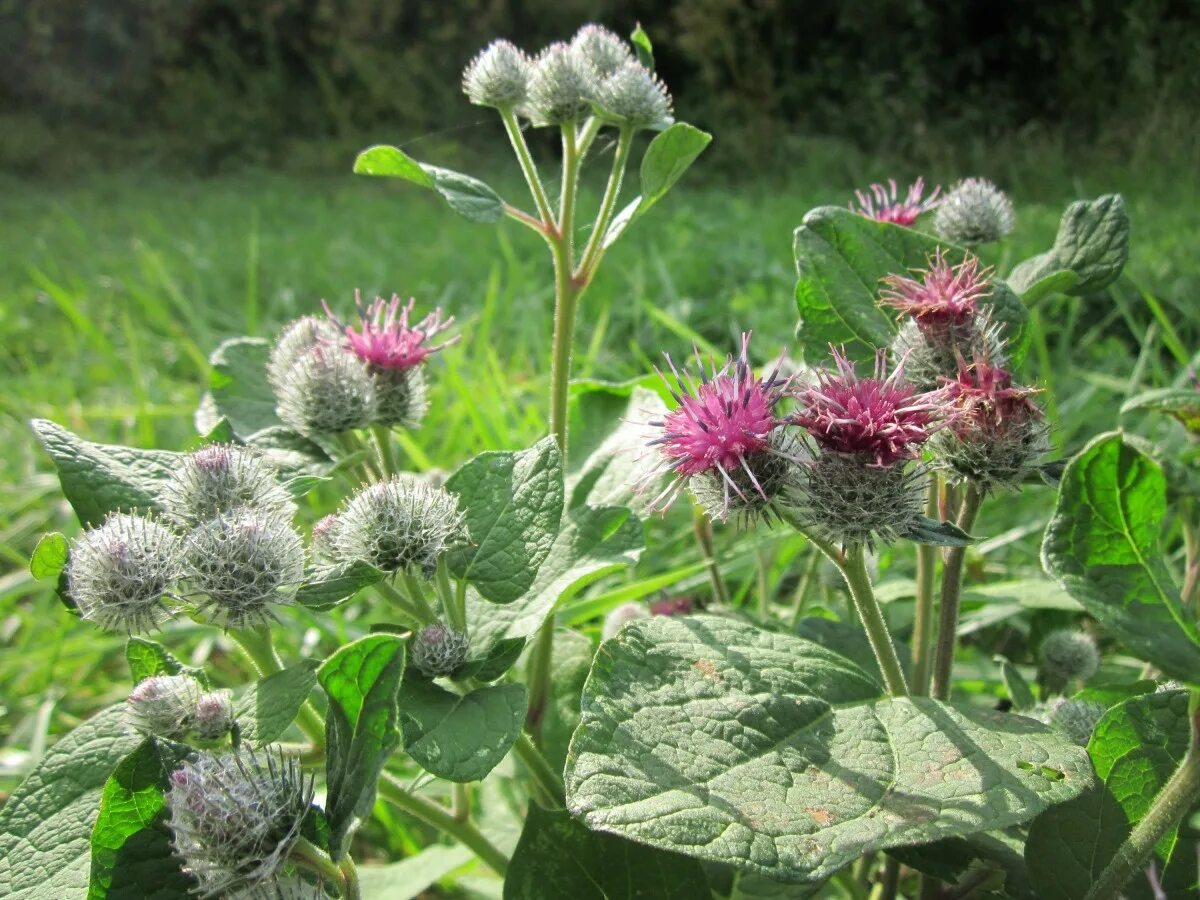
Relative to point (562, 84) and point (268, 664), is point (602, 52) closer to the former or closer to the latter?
point (562, 84)

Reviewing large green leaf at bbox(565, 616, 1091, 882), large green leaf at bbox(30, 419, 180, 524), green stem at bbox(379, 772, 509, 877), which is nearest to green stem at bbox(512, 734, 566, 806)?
green stem at bbox(379, 772, 509, 877)

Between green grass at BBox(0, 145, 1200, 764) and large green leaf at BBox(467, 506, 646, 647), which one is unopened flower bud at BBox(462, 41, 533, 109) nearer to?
large green leaf at BBox(467, 506, 646, 647)

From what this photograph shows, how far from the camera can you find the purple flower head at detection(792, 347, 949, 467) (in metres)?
1.25

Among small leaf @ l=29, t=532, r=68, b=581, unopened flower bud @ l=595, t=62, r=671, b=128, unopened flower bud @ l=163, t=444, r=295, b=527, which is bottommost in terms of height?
small leaf @ l=29, t=532, r=68, b=581

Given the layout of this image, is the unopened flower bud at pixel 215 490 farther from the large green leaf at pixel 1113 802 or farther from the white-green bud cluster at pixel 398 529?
the large green leaf at pixel 1113 802

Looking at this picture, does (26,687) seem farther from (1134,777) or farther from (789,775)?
(1134,777)

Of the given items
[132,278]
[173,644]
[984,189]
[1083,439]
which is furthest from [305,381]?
[132,278]

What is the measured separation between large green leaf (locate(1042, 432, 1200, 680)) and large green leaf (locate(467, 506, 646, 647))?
623mm

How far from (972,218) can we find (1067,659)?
0.86 metres

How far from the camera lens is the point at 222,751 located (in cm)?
134

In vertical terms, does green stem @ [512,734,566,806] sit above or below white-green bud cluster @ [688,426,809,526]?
below

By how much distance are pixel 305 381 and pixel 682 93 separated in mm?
10209

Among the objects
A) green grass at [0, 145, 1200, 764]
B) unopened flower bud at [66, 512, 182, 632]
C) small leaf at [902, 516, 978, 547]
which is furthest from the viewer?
green grass at [0, 145, 1200, 764]

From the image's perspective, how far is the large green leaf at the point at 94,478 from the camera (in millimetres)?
1549
